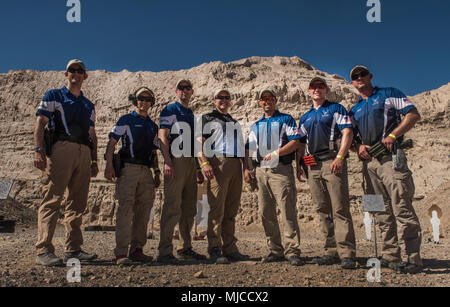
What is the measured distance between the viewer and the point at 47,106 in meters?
3.78

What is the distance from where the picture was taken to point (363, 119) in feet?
13.1

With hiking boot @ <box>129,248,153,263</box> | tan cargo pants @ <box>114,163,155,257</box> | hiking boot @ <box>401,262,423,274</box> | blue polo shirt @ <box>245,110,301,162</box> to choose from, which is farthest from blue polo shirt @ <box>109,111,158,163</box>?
hiking boot @ <box>401,262,423,274</box>

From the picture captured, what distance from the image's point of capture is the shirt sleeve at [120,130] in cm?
407

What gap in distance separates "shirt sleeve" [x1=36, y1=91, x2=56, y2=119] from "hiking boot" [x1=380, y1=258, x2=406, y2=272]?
431cm

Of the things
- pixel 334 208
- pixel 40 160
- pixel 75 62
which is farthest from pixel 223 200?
pixel 75 62

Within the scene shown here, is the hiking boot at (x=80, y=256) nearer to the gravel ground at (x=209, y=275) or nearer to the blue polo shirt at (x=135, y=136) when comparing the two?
the gravel ground at (x=209, y=275)

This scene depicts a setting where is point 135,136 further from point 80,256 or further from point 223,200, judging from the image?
point 80,256

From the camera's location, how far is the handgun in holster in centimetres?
371

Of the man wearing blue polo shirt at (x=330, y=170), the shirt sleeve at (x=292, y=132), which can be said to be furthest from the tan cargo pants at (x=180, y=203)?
the man wearing blue polo shirt at (x=330, y=170)

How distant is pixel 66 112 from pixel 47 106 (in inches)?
8.3

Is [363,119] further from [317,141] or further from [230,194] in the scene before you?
[230,194]

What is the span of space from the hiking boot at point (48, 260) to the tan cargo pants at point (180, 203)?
45.1 inches

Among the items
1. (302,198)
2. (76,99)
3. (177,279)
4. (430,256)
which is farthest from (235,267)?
(302,198)
